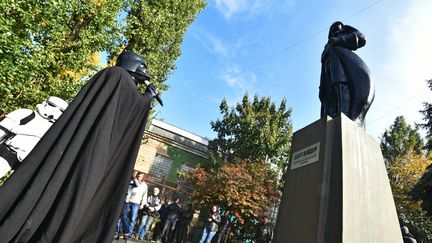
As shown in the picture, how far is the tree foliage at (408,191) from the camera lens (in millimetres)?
16391

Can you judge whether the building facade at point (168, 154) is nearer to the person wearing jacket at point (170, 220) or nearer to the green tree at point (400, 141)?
the person wearing jacket at point (170, 220)

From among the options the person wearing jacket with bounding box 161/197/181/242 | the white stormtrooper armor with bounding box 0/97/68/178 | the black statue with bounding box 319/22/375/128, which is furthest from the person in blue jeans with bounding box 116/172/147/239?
the black statue with bounding box 319/22/375/128

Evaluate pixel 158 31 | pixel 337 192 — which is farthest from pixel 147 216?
pixel 158 31

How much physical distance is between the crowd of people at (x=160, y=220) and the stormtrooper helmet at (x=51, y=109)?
10.6 ft

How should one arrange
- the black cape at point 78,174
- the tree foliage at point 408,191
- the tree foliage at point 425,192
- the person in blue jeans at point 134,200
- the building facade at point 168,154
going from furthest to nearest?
the building facade at point 168,154, the tree foliage at point 408,191, the tree foliage at point 425,192, the person in blue jeans at point 134,200, the black cape at point 78,174

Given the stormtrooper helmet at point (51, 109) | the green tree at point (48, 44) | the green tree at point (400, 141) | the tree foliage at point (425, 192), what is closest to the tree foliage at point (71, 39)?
the green tree at point (48, 44)

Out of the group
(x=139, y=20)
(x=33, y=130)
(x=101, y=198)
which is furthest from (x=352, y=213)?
(x=139, y=20)

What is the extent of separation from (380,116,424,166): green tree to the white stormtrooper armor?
26117 millimetres

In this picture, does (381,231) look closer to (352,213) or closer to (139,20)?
(352,213)

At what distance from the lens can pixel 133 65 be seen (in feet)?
7.06

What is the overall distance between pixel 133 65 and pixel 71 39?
33.7ft

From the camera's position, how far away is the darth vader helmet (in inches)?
84.2

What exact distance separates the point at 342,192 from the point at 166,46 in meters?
13.4

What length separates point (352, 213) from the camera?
261cm
